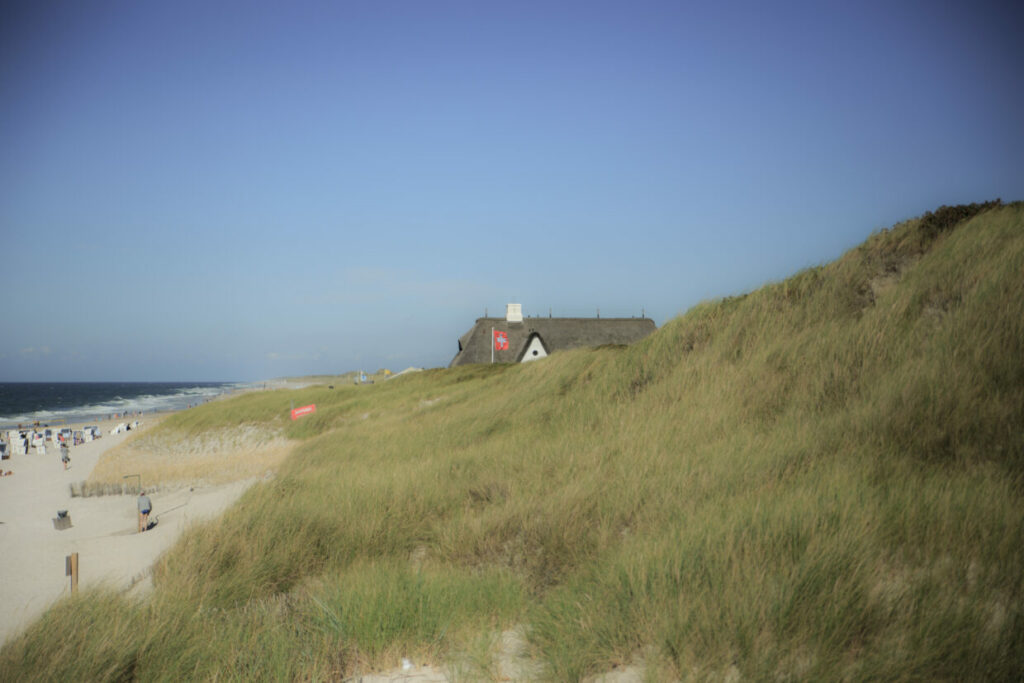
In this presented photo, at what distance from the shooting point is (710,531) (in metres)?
4.28

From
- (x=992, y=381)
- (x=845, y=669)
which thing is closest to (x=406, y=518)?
(x=845, y=669)

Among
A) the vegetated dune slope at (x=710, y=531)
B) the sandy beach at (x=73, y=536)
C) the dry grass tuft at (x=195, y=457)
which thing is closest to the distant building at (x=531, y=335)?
the dry grass tuft at (x=195, y=457)

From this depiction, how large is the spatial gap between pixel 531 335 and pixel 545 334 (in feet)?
5.38

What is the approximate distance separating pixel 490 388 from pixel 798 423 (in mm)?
12192

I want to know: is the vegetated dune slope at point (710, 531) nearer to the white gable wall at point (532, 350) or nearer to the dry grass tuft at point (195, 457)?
the dry grass tuft at point (195, 457)

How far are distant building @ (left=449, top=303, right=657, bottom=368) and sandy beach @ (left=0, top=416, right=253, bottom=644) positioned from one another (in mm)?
21142

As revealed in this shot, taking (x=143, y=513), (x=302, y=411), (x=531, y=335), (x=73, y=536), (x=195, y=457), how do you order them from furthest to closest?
1. (x=531, y=335)
2. (x=302, y=411)
3. (x=195, y=457)
4. (x=73, y=536)
5. (x=143, y=513)

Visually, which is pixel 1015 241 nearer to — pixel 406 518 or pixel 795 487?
pixel 795 487

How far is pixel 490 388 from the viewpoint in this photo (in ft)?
60.9

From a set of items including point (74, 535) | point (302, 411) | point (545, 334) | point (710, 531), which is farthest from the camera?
point (545, 334)

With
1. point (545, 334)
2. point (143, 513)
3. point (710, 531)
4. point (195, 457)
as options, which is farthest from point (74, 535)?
point (545, 334)

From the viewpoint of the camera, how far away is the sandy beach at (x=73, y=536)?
8195mm

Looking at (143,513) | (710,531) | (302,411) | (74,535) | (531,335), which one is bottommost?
(74,535)

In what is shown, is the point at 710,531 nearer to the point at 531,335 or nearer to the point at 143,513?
the point at 143,513
